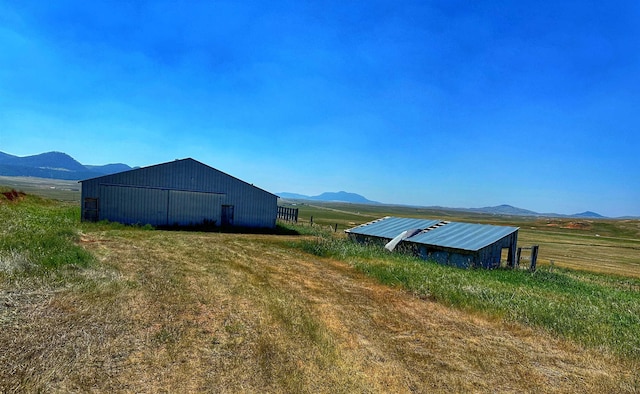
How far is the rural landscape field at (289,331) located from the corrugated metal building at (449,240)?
4.41m

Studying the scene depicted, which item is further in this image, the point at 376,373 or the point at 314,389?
the point at 376,373

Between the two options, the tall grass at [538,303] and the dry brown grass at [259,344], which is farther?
the tall grass at [538,303]

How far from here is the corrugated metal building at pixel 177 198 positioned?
21.6 meters

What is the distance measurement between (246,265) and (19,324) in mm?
6553

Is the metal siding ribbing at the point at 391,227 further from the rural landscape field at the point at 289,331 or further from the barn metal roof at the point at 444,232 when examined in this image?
the rural landscape field at the point at 289,331

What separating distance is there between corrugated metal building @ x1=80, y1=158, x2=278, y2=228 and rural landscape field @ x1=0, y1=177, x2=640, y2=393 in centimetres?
1139

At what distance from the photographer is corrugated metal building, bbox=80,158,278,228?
70.7ft

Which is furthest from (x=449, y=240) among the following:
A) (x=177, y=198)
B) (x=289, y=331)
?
(x=177, y=198)

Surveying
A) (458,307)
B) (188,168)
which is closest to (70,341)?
(458,307)

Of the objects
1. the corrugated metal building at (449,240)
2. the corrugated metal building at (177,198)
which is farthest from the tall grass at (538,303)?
the corrugated metal building at (177,198)

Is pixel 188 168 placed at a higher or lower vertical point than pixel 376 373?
higher

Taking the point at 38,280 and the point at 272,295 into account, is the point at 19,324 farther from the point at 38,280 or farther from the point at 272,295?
the point at 272,295

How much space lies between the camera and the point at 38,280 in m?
7.18

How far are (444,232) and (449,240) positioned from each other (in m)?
1.42
